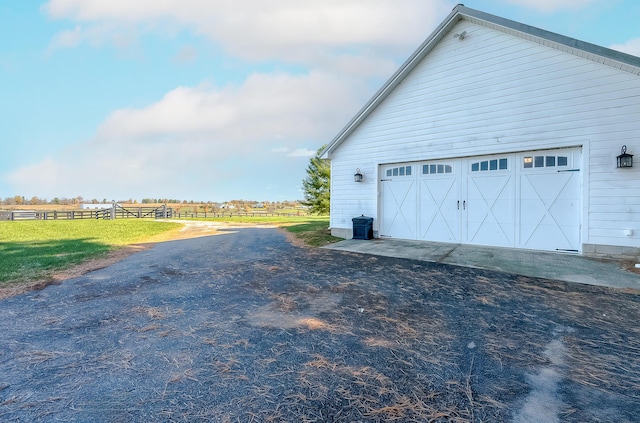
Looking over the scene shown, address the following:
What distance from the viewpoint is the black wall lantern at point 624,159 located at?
591 centimetres

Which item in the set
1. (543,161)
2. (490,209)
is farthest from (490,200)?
(543,161)

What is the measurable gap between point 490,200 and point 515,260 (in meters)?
2.09

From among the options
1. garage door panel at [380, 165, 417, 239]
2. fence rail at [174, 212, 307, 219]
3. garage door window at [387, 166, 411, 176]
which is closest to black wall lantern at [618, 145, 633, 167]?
garage door panel at [380, 165, 417, 239]

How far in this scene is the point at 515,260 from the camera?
19.9ft

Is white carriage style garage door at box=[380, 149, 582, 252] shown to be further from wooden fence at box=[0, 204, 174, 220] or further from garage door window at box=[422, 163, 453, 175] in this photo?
wooden fence at box=[0, 204, 174, 220]

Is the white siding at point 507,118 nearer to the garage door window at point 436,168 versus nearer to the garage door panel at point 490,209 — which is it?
the garage door window at point 436,168

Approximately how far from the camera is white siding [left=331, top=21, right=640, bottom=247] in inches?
241

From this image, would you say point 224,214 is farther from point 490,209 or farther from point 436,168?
point 490,209

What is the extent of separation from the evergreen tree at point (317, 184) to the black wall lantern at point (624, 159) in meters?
19.0

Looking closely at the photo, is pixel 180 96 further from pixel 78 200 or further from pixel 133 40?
pixel 78 200

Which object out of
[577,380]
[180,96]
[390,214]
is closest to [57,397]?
[577,380]

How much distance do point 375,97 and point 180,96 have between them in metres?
18.6

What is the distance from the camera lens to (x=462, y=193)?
26.3 feet

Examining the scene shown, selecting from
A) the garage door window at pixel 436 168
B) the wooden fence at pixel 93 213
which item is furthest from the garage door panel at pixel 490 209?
the wooden fence at pixel 93 213
